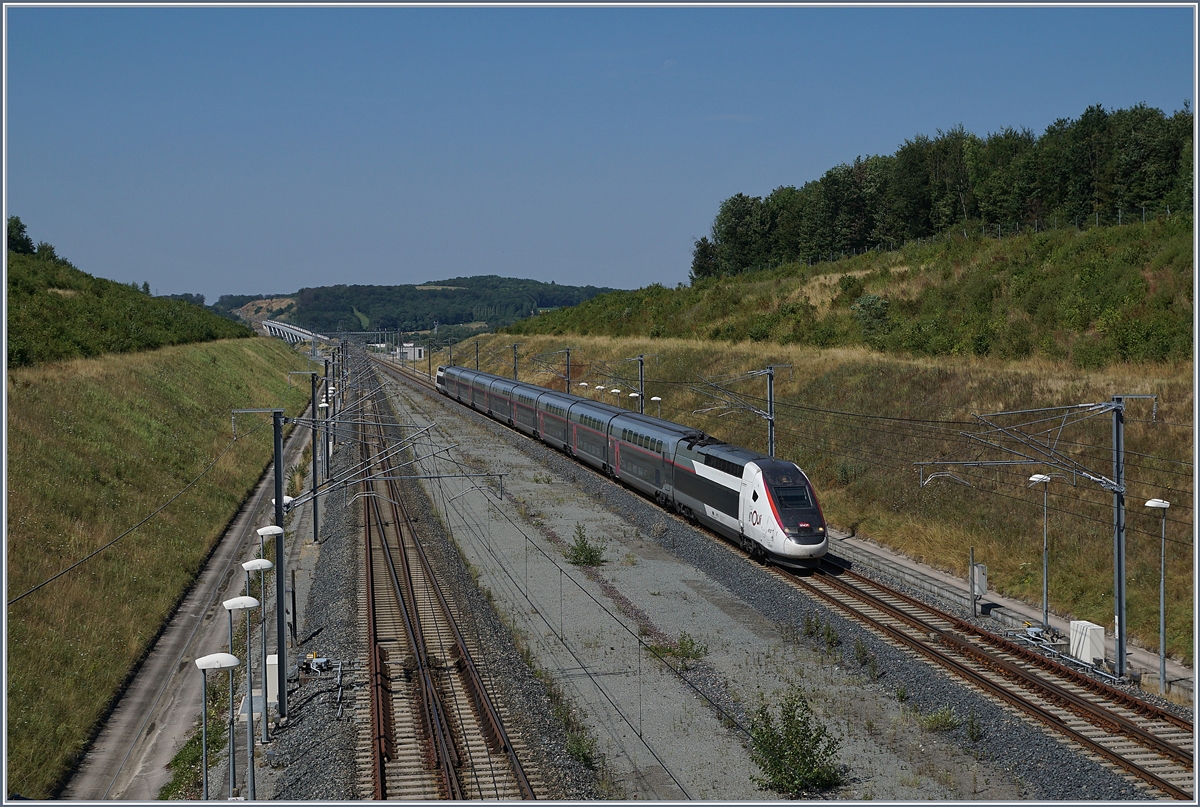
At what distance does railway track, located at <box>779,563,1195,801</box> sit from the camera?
1745 cm

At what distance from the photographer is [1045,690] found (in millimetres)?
20609

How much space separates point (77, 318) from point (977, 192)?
77.4 meters

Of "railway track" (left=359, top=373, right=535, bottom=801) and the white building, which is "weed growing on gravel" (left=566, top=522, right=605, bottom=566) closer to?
"railway track" (left=359, top=373, right=535, bottom=801)

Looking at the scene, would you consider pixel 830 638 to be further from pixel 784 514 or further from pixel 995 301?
pixel 995 301

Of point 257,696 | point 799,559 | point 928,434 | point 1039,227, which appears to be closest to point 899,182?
point 1039,227

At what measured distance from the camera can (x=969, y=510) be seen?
33.8m

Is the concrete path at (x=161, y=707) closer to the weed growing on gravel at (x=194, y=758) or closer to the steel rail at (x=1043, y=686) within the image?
the weed growing on gravel at (x=194, y=758)

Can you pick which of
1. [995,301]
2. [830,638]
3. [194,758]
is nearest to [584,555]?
[830,638]

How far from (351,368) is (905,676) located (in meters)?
116

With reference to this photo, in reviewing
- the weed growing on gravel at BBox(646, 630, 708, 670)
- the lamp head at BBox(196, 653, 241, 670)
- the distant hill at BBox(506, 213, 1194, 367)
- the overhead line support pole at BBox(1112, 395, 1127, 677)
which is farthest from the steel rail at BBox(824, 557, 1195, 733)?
the distant hill at BBox(506, 213, 1194, 367)

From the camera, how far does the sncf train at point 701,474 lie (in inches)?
1157

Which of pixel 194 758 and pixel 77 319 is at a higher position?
pixel 77 319

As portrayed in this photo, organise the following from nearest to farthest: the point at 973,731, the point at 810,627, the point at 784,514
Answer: the point at 973,731
the point at 810,627
the point at 784,514

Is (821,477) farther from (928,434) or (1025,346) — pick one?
(1025,346)
